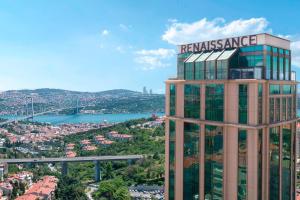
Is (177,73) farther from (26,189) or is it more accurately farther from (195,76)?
(26,189)

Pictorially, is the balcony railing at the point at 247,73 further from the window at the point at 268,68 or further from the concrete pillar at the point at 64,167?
the concrete pillar at the point at 64,167

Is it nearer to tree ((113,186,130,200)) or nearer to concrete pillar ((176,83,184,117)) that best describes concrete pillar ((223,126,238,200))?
concrete pillar ((176,83,184,117))

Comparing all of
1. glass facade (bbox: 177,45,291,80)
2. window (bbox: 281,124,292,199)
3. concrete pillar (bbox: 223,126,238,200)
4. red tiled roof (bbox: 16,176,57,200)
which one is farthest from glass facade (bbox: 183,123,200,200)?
red tiled roof (bbox: 16,176,57,200)

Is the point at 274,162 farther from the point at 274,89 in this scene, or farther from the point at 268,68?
the point at 268,68

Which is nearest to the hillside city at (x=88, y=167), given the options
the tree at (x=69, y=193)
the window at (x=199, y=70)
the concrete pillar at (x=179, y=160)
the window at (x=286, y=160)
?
the tree at (x=69, y=193)

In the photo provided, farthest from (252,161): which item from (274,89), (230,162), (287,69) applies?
(287,69)

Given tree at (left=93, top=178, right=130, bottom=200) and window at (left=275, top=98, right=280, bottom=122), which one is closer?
window at (left=275, top=98, right=280, bottom=122)

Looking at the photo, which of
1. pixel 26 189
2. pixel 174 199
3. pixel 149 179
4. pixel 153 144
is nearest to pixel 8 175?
pixel 26 189
